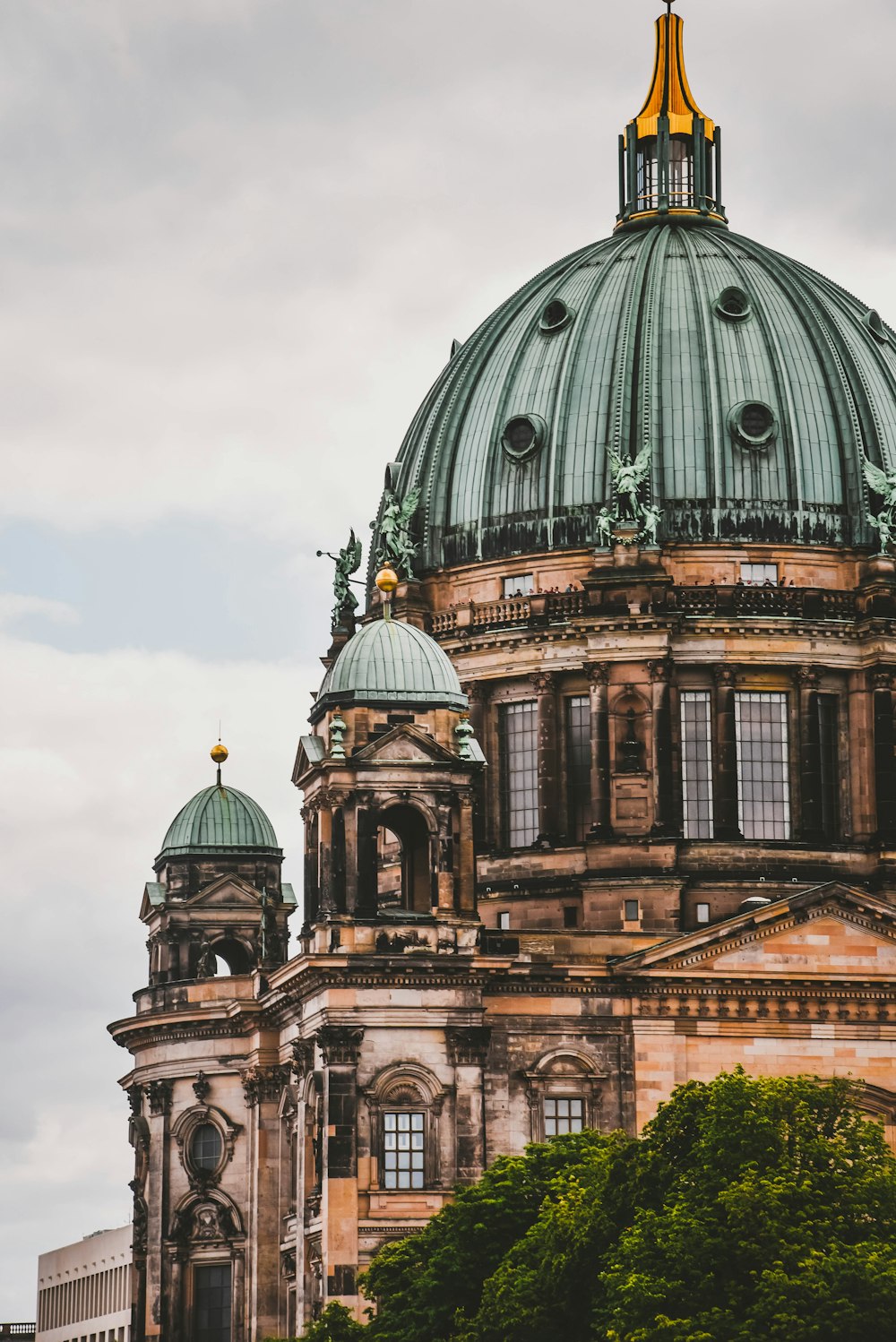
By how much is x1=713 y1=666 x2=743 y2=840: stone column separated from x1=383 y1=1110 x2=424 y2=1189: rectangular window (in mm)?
15107

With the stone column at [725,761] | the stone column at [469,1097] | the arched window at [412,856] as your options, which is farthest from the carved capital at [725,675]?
the stone column at [469,1097]

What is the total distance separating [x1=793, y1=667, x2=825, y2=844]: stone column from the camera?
98000 millimetres

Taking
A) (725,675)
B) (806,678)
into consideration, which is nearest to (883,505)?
(806,678)

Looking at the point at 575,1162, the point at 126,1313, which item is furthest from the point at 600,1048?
the point at 126,1313

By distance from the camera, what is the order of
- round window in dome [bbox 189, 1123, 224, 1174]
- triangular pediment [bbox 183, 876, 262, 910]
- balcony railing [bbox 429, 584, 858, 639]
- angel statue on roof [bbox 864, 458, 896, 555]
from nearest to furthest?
balcony railing [bbox 429, 584, 858, 639]
angel statue on roof [bbox 864, 458, 896, 555]
round window in dome [bbox 189, 1123, 224, 1174]
triangular pediment [bbox 183, 876, 262, 910]

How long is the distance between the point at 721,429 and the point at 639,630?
7.37 metres

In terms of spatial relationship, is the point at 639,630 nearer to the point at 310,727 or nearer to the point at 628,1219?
the point at 310,727

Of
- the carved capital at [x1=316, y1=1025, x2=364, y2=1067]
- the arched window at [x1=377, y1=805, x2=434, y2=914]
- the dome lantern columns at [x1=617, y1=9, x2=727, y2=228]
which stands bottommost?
the carved capital at [x1=316, y1=1025, x2=364, y2=1067]

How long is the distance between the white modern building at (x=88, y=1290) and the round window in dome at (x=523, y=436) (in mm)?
29240

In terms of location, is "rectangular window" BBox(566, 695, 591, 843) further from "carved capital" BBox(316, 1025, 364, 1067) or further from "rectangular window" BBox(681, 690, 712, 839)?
"carved capital" BBox(316, 1025, 364, 1067)

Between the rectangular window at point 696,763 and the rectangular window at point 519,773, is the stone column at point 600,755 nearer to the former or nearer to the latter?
the rectangular window at point 696,763

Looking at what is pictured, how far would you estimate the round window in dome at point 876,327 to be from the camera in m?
106

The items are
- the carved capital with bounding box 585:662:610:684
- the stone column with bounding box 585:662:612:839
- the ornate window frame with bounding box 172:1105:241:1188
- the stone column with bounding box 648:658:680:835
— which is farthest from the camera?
the ornate window frame with bounding box 172:1105:241:1188

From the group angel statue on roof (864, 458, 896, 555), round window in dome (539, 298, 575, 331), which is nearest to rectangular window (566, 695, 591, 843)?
angel statue on roof (864, 458, 896, 555)
